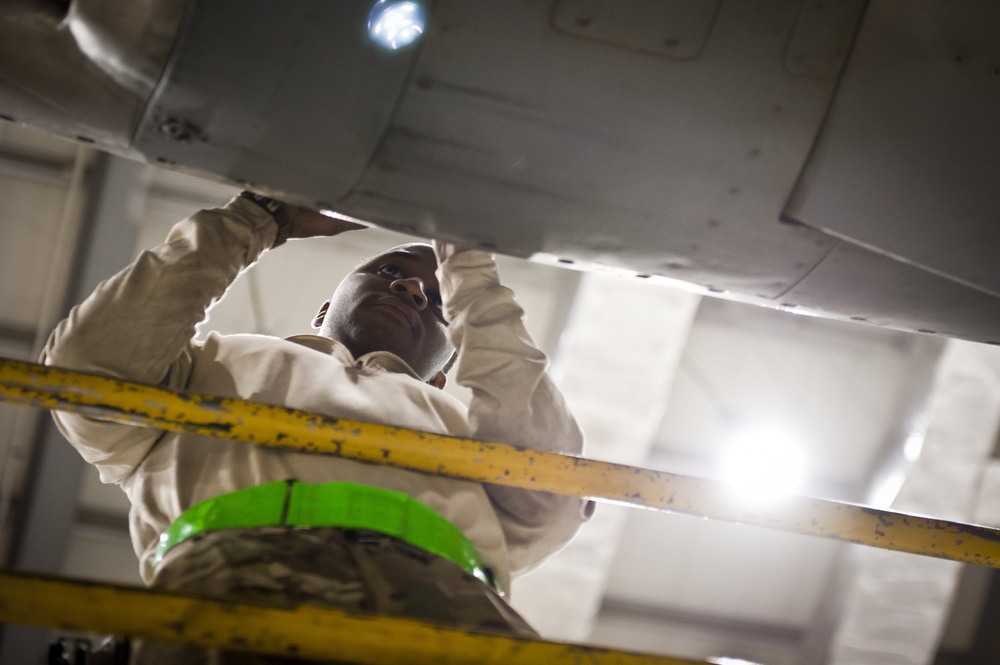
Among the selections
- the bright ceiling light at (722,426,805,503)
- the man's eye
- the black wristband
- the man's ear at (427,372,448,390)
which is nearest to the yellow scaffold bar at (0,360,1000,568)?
the black wristband

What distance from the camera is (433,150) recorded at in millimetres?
2020

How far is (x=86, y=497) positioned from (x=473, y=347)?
5.07 m

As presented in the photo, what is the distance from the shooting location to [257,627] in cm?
171

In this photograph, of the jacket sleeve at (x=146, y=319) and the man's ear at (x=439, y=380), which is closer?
the jacket sleeve at (x=146, y=319)

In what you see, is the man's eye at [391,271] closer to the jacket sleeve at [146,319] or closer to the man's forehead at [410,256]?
the man's forehead at [410,256]

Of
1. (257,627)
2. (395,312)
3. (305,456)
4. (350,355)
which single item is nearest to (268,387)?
(305,456)

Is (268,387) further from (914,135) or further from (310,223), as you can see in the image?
(914,135)

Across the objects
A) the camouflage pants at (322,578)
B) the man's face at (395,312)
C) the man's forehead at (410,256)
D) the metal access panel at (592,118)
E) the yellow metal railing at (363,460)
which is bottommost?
the camouflage pants at (322,578)

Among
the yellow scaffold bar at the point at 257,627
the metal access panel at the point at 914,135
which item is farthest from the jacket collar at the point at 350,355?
the metal access panel at the point at 914,135

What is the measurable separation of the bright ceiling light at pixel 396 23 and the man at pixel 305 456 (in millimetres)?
1017

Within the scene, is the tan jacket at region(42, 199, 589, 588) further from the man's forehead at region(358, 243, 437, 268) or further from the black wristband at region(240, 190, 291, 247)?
the man's forehead at region(358, 243, 437, 268)

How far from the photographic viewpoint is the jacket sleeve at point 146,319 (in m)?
2.47

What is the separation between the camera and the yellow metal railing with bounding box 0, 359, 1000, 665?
1.66 metres

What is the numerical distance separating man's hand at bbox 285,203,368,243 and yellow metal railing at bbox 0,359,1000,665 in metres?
0.82
